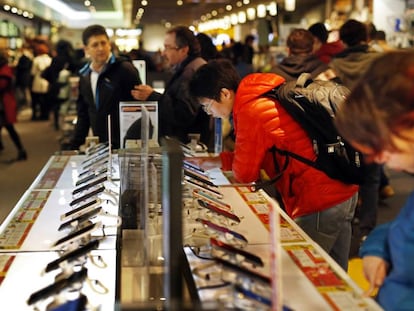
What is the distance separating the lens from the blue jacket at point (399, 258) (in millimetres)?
1332

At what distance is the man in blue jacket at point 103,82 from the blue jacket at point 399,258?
2.50 m

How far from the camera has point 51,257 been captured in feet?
6.39

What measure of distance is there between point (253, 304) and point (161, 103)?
8.15ft

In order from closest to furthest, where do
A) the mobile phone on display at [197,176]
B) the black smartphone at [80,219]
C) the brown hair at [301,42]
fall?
the black smartphone at [80,219] → the mobile phone on display at [197,176] → the brown hair at [301,42]

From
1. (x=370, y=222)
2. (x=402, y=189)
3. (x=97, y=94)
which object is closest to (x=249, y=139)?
(x=97, y=94)

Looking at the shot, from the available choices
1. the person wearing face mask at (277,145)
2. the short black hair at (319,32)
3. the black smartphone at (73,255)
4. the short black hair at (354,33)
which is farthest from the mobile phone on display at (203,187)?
the short black hair at (319,32)

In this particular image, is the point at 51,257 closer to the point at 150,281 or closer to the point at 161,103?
the point at 150,281

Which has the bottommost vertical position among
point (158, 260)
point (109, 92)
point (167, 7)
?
point (158, 260)

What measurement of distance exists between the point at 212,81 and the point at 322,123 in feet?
1.55

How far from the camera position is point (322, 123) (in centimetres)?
227

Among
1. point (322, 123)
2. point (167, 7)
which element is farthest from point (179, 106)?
point (167, 7)

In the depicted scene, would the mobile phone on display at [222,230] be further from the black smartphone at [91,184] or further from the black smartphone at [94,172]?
the black smartphone at [94,172]

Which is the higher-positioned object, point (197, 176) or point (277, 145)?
point (277, 145)

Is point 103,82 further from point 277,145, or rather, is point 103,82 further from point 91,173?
point 277,145
